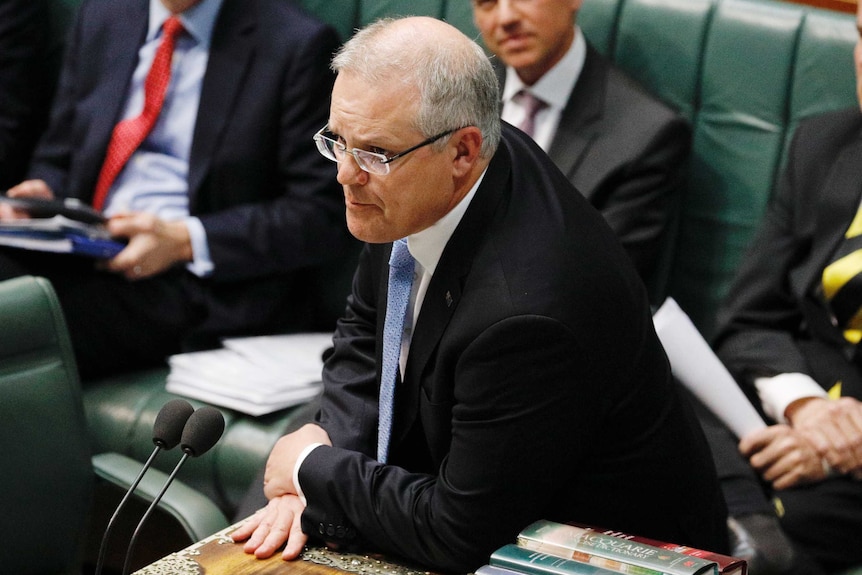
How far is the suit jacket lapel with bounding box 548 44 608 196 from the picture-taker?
8.72 feet

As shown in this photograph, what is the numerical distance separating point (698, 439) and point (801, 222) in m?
0.84

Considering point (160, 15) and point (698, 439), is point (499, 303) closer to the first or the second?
point (698, 439)

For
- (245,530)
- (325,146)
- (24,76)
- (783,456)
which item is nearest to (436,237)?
(325,146)

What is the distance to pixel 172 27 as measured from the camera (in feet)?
9.89

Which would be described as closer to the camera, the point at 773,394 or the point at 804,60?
the point at 773,394

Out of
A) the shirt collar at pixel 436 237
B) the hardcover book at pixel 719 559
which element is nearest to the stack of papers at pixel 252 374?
the shirt collar at pixel 436 237

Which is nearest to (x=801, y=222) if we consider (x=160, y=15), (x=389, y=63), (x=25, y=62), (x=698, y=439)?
(x=698, y=439)

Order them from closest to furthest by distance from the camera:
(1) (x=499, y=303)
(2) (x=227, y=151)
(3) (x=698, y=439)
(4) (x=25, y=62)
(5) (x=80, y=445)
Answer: (1) (x=499, y=303), (3) (x=698, y=439), (5) (x=80, y=445), (2) (x=227, y=151), (4) (x=25, y=62)

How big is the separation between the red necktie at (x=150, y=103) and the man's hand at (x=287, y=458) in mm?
1391

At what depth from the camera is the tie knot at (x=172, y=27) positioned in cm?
301

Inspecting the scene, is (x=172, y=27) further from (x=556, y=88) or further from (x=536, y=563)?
(x=536, y=563)

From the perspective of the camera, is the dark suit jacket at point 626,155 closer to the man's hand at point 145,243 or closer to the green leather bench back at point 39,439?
the man's hand at point 145,243

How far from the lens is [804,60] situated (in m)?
2.71

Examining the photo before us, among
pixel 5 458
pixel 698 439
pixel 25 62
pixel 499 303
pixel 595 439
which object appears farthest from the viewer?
pixel 25 62
